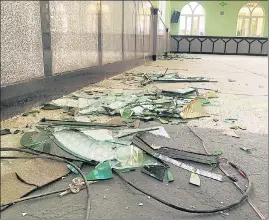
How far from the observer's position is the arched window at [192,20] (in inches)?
705

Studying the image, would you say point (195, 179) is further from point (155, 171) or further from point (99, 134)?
point (99, 134)

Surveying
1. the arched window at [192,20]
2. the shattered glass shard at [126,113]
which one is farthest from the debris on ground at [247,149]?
the arched window at [192,20]

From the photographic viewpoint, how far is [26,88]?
1.88 m

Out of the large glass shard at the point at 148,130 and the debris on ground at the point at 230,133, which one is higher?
the large glass shard at the point at 148,130

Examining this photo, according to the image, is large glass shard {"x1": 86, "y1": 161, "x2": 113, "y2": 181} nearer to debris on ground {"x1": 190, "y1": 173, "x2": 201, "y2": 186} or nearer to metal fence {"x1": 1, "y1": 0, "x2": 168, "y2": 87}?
debris on ground {"x1": 190, "y1": 173, "x2": 201, "y2": 186}

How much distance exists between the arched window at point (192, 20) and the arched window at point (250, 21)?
2.27m

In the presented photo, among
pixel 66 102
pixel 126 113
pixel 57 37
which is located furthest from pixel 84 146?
pixel 57 37

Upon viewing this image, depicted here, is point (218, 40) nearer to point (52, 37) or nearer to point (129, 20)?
point (129, 20)

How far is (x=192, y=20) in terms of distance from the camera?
714 inches

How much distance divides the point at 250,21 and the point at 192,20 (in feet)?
11.8

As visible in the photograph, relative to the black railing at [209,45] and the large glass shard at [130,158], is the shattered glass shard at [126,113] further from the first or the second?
the black railing at [209,45]

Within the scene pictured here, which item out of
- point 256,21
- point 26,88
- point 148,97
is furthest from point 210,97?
point 256,21

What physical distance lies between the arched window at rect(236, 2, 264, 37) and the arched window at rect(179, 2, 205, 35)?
2271mm

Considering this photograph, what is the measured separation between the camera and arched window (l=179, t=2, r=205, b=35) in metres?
17.9
